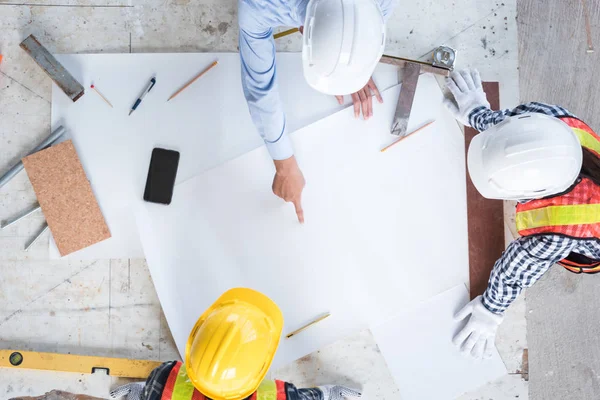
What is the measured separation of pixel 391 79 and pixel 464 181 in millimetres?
455

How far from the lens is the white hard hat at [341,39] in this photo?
1009 millimetres

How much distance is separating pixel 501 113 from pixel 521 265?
0.49 meters

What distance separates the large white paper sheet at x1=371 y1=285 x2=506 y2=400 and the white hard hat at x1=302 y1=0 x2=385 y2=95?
955 millimetres

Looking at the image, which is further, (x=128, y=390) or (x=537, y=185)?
(x=128, y=390)

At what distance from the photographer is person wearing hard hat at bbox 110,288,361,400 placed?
130cm

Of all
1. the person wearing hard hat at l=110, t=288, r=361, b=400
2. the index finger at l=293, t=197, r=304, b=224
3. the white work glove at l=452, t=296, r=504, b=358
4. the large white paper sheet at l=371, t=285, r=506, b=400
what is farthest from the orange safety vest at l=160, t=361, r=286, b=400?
the white work glove at l=452, t=296, r=504, b=358

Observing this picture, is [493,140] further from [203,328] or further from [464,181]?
[203,328]

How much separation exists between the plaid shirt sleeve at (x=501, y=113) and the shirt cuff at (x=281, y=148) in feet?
2.08

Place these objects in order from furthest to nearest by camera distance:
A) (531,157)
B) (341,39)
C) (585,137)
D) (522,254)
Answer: (522,254), (585,137), (531,157), (341,39)

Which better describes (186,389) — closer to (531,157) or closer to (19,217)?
(19,217)

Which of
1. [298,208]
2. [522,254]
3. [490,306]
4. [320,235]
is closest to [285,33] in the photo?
[298,208]

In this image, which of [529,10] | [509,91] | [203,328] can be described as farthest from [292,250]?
[529,10]

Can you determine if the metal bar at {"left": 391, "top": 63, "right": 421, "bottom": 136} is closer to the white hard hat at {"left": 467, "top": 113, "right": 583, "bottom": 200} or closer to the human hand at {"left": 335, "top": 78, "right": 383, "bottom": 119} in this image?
the human hand at {"left": 335, "top": 78, "right": 383, "bottom": 119}

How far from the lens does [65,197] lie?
1.67m
